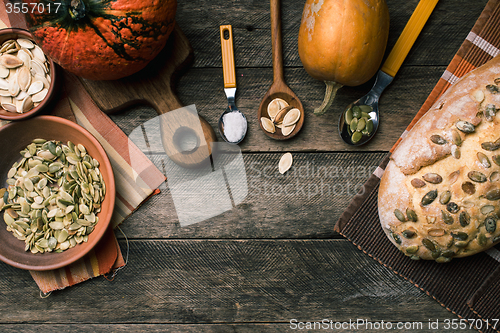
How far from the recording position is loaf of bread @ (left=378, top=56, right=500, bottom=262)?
0.72 meters

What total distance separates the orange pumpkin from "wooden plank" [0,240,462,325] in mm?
558

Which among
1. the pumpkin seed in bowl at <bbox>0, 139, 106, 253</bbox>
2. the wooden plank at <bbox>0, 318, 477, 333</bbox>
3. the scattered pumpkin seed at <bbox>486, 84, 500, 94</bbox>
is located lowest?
the wooden plank at <bbox>0, 318, 477, 333</bbox>

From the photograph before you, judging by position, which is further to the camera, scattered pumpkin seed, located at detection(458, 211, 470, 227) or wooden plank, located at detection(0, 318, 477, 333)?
wooden plank, located at detection(0, 318, 477, 333)

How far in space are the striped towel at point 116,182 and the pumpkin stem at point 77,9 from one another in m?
0.30

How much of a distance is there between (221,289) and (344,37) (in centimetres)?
87

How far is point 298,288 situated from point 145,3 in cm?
96

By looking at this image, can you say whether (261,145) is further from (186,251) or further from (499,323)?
(499,323)

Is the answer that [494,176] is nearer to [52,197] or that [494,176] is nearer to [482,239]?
[482,239]

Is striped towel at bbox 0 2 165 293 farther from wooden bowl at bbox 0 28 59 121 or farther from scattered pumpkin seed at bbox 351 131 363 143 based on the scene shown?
scattered pumpkin seed at bbox 351 131 363 143

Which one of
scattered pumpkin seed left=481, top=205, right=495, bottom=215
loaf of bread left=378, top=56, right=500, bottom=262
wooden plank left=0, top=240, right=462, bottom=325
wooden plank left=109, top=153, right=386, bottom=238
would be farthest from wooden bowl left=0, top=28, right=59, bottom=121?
scattered pumpkin seed left=481, top=205, right=495, bottom=215

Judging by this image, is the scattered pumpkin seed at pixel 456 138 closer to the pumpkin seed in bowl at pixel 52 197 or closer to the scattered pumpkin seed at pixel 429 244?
the scattered pumpkin seed at pixel 429 244

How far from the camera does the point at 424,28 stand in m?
0.94

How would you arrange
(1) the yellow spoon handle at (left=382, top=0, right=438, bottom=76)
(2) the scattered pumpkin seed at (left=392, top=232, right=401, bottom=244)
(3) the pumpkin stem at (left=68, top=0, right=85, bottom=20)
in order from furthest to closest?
(1) the yellow spoon handle at (left=382, top=0, right=438, bottom=76) → (2) the scattered pumpkin seed at (left=392, top=232, right=401, bottom=244) → (3) the pumpkin stem at (left=68, top=0, right=85, bottom=20)

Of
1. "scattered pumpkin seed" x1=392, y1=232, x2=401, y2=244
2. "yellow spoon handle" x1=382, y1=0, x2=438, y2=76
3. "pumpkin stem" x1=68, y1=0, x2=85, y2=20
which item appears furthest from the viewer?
"yellow spoon handle" x1=382, y1=0, x2=438, y2=76
